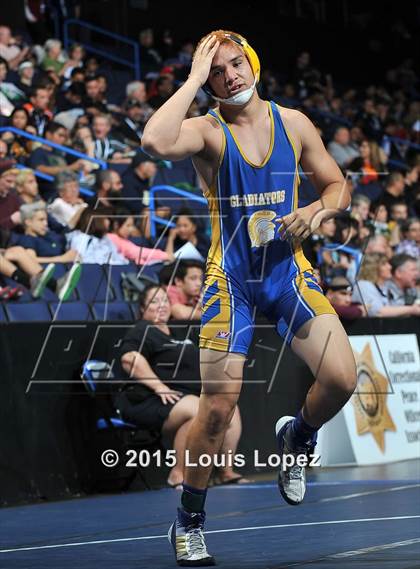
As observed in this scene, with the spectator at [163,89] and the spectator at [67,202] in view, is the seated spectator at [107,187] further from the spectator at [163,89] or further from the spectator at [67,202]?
the spectator at [163,89]

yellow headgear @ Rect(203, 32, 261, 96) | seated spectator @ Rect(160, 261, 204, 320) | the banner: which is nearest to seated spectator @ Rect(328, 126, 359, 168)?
the banner

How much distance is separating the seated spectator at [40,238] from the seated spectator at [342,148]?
7108mm

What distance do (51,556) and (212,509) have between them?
6.62ft

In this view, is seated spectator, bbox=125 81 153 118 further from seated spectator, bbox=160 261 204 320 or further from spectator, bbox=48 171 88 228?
seated spectator, bbox=160 261 204 320

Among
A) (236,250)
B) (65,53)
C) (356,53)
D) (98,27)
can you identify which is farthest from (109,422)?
(356,53)

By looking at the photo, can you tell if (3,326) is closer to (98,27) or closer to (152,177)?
(152,177)

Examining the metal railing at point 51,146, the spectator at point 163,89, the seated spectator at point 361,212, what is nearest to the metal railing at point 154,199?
the metal railing at point 51,146

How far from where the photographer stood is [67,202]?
37.6 feet

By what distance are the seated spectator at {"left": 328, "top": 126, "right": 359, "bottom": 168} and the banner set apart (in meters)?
6.50

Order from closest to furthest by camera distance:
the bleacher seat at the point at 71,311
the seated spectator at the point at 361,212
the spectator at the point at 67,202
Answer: the bleacher seat at the point at 71,311 → the spectator at the point at 67,202 → the seated spectator at the point at 361,212

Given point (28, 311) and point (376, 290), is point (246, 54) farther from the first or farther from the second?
point (376, 290)

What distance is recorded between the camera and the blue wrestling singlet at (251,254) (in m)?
5.34

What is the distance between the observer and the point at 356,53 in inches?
1001

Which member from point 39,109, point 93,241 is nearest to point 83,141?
point 39,109
